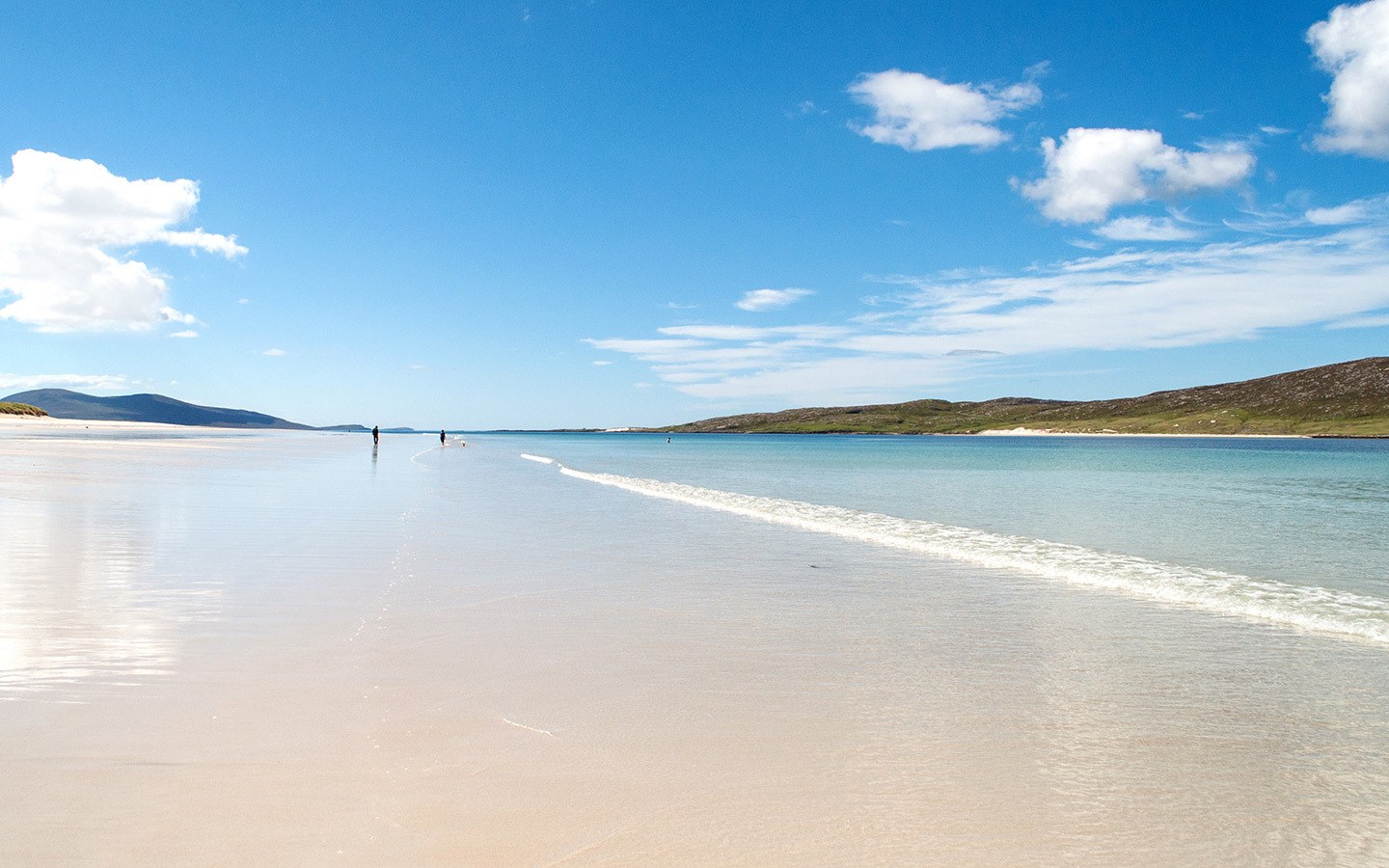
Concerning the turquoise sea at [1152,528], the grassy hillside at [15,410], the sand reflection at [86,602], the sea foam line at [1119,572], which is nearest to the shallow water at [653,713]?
the sand reflection at [86,602]

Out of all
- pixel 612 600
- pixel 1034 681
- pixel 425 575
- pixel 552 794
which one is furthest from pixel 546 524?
pixel 552 794

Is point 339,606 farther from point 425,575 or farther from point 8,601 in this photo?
point 8,601

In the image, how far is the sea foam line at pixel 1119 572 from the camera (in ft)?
37.3

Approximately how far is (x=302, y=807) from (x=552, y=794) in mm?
1450

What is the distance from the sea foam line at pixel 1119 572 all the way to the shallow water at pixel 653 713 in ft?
1.72

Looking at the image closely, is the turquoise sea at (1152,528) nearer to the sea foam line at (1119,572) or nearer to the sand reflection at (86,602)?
the sea foam line at (1119,572)

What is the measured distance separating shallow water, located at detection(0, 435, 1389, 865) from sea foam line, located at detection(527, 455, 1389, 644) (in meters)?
0.52

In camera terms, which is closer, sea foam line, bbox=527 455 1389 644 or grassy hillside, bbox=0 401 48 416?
sea foam line, bbox=527 455 1389 644

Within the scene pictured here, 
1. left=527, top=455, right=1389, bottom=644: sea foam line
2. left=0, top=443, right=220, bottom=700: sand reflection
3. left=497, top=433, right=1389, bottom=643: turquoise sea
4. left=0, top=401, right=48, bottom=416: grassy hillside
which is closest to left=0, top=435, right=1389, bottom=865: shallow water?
left=0, top=443, right=220, bottom=700: sand reflection

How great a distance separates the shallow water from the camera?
462 cm

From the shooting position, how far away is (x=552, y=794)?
505 centimetres

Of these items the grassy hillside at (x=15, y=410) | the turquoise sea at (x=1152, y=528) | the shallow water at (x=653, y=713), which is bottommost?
the turquoise sea at (x=1152, y=528)

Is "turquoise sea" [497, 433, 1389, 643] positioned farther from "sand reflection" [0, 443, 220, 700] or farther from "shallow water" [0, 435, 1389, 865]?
"sand reflection" [0, 443, 220, 700]

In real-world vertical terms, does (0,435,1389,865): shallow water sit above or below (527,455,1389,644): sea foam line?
above
